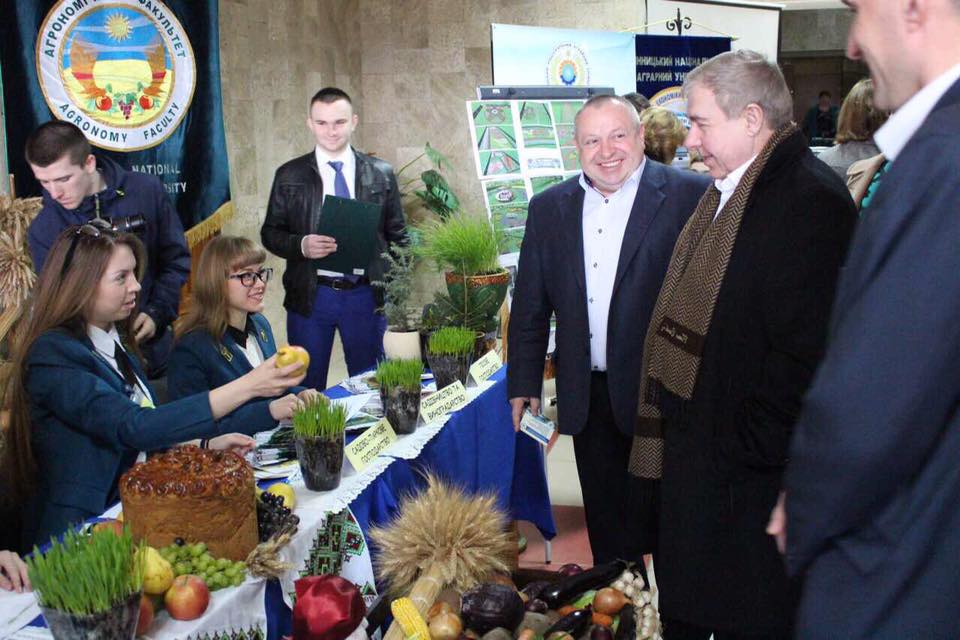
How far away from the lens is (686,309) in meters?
2.00

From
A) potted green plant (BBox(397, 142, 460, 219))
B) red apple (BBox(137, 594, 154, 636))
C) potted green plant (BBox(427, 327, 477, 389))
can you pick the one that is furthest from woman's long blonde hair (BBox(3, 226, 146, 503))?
potted green plant (BBox(397, 142, 460, 219))

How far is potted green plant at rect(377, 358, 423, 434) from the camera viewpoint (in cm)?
268

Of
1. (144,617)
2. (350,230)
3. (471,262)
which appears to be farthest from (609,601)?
(350,230)

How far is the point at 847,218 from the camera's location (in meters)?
1.83

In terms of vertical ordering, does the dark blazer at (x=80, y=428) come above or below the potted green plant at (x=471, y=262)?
below

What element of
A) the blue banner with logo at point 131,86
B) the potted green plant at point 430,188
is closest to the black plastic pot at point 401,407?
the blue banner with logo at point 131,86

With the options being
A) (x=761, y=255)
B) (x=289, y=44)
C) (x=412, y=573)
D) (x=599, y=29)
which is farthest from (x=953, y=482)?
(x=599, y=29)

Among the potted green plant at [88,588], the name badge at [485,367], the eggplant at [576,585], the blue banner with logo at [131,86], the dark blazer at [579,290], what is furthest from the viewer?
the blue banner with logo at [131,86]

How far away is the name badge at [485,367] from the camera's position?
3.18 metres

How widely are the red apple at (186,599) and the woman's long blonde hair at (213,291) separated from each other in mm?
1258

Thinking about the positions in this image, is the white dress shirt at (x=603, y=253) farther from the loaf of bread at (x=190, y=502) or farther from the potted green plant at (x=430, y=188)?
the potted green plant at (x=430, y=188)

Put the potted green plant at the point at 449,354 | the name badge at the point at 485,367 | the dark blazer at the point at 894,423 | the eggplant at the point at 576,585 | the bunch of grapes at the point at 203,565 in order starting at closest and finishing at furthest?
the dark blazer at the point at 894,423
the bunch of grapes at the point at 203,565
the eggplant at the point at 576,585
the potted green plant at the point at 449,354
the name badge at the point at 485,367

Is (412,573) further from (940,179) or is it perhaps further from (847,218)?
(940,179)

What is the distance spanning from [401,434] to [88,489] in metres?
0.83
